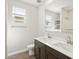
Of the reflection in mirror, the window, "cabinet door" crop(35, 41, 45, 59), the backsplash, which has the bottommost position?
"cabinet door" crop(35, 41, 45, 59)

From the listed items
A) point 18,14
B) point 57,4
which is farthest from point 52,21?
point 18,14

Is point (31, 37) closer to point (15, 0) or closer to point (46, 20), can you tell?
point (46, 20)

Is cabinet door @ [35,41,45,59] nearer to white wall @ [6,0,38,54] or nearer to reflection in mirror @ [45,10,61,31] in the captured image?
reflection in mirror @ [45,10,61,31]

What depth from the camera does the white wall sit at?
3.07 metres

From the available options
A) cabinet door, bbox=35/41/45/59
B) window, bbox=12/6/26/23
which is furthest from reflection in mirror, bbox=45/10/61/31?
window, bbox=12/6/26/23

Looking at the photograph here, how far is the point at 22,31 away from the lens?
11.5 feet

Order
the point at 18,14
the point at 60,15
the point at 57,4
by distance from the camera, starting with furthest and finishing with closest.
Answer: the point at 18,14 → the point at 57,4 → the point at 60,15

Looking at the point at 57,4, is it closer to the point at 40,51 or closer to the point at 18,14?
the point at 40,51

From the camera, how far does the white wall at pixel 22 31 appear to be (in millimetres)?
3075

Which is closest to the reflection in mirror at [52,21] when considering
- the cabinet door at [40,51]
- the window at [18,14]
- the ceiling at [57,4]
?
the ceiling at [57,4]

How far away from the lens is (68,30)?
1.99 metres

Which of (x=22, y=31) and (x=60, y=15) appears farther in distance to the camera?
(x=22, y=31)

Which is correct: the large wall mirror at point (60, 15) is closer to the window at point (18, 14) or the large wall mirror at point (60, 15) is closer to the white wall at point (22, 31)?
the white wall at point (22, 31)
